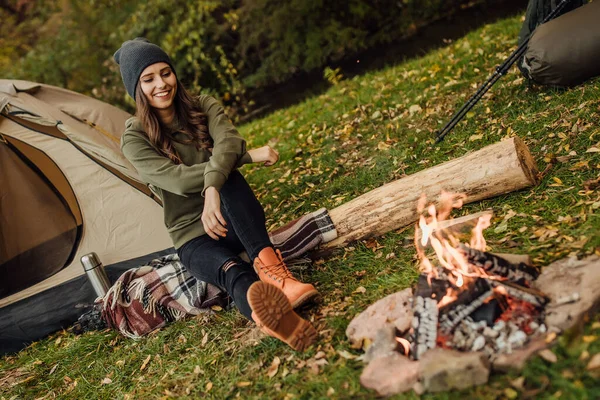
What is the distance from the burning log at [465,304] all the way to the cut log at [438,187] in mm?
1050

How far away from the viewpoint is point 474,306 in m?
2.30

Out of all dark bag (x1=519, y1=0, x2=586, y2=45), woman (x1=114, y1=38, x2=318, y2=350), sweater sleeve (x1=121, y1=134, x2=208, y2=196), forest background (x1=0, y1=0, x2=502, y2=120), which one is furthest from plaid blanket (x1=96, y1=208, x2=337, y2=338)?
forest background (x1=0, y1=0, x2=502, y2=120)

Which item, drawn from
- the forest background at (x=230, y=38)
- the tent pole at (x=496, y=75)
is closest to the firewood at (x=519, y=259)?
the tent pole at (x=496, y=75)

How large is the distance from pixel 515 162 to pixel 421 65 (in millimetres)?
3634

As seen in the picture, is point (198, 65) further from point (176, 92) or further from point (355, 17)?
point (176, 92)

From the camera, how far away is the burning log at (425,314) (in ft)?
7.53

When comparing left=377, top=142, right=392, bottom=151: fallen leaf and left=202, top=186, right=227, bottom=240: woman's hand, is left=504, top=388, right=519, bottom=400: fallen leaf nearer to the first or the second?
left=202, top=186, right=227, bottom=240: woman's hand

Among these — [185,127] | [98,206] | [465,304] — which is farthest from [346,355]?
[98,206]

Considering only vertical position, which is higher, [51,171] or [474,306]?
[51,171]

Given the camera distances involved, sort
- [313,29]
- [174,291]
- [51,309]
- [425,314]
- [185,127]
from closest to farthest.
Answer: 1. [425,314]
2. [185,127]
3. [174,291]
4. [51,309]
5. [313,29]

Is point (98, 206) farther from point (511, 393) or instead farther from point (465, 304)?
point (511, 393)

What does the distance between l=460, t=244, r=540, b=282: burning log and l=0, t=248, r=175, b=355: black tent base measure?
2.36 m

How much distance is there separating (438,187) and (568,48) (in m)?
1.45

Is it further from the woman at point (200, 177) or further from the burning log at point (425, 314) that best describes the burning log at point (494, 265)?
the woman at point (200, 177)
